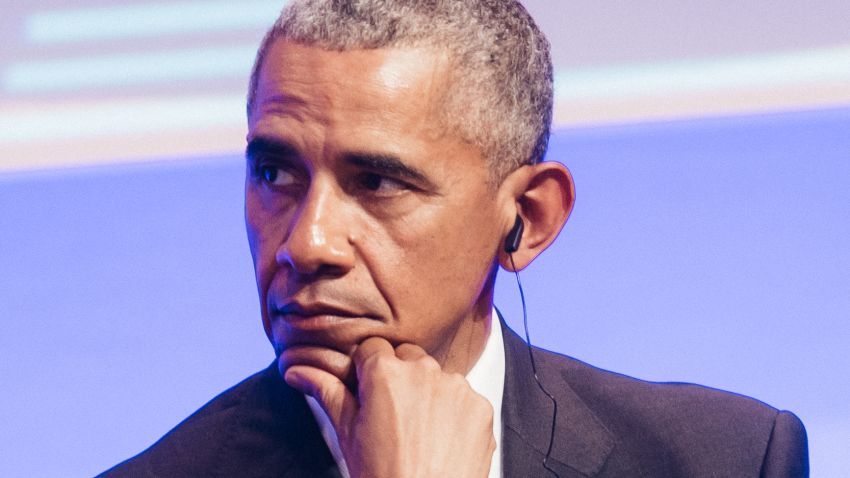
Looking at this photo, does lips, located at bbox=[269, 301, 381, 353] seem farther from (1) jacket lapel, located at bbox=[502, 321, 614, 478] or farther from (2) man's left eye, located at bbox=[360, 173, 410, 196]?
(1) jacket lapel, located at bbox=[502, 321, 614, 478]

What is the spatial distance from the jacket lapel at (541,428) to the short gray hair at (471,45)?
468mm

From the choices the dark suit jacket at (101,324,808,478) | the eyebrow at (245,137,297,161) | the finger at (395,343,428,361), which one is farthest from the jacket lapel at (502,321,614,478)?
the eyebrow at (245,137,297,161)

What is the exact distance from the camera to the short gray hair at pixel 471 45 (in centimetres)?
220

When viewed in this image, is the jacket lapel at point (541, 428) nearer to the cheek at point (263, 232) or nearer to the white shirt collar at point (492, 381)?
the white shirt collar at point (492, 381)

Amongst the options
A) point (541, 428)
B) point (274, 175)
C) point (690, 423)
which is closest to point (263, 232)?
point (274, 175)

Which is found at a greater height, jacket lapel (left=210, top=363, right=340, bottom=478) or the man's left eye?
the man's left eye

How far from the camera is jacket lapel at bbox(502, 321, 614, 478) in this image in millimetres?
2512

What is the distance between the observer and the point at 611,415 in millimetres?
2684

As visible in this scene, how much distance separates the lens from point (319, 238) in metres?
2.09

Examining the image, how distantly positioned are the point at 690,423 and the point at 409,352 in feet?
2.59

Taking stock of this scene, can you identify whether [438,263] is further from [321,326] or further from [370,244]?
[321,326]

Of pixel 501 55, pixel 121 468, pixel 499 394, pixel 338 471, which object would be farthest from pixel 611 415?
pixel 121 468

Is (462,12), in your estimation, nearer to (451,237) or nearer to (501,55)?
(501,55)

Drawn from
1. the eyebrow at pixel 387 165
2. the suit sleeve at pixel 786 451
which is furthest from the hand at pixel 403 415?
the suit sleeve at pixel 786 451
